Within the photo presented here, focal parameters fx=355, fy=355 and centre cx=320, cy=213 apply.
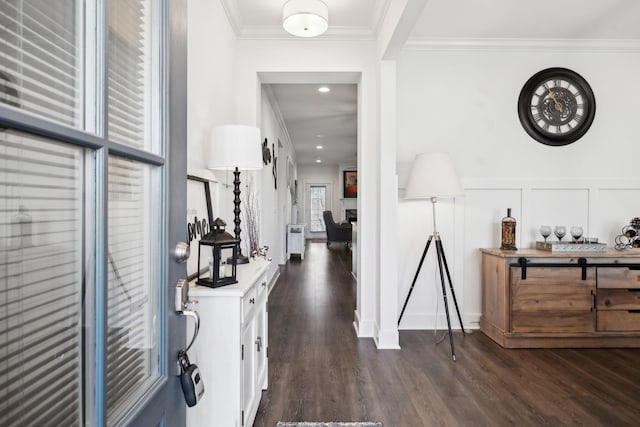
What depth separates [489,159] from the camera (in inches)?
133

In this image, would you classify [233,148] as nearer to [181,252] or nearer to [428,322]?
[181,252]

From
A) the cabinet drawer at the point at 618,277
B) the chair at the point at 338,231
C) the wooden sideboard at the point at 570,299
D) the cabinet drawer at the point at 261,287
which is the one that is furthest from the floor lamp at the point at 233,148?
the chair at the point at 338,231

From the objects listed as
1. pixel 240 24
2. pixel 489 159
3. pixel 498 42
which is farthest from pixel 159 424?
pixel 498 42

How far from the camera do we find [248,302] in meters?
1.65

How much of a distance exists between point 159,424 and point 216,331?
65cm

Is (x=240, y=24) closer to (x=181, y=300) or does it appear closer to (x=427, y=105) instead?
(x=427, y=105)

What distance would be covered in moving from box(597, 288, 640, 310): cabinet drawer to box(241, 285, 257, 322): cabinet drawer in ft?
9.33

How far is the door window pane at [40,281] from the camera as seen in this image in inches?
18.8

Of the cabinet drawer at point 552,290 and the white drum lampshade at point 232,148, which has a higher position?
the white drum lampshade at point 232,148

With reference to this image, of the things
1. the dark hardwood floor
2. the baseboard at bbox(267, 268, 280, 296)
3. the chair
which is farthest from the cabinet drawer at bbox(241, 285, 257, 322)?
the chair

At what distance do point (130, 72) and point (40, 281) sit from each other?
1.46 ft

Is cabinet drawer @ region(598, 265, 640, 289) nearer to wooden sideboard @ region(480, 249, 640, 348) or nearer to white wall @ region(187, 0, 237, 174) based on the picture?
wooden sideboard @ region(480, 249, 640, 348)

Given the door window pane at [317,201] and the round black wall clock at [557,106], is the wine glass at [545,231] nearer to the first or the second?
the round black wall clock at [557,106]

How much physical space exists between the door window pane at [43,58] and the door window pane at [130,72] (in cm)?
9
